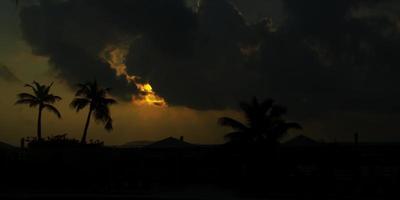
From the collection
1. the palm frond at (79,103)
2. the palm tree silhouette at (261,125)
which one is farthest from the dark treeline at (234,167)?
the palm frond at (79,103)

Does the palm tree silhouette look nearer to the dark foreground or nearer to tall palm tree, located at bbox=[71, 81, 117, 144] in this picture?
the dark foreground

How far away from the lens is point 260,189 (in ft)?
102

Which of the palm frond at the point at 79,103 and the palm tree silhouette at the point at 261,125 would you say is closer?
the palm tree silhouette at the point at 261,125

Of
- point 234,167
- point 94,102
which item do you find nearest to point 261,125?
point 234,167

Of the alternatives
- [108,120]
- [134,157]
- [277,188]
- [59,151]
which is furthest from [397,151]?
[108,120]

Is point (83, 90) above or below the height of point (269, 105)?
above

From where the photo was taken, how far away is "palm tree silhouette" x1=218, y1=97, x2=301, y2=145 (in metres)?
34.0

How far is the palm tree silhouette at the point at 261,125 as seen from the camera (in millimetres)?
34031

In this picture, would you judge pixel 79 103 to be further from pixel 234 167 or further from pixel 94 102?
pixel 234 167

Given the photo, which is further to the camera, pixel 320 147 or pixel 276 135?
pixel 276 135

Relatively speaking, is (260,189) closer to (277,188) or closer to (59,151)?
(277,188)

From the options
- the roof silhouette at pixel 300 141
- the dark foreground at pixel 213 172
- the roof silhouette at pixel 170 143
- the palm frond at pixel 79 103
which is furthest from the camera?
the palm frond at pixel 79 103

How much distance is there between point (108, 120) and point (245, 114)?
2342 centimetres

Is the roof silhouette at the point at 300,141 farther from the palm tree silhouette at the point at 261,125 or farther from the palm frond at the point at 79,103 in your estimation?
the palm frond at the point at 79,103
